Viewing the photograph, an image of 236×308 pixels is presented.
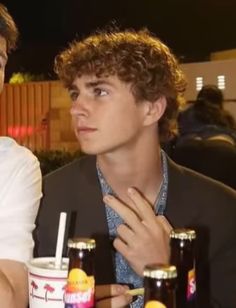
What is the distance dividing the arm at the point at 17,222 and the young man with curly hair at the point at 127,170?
170 mm

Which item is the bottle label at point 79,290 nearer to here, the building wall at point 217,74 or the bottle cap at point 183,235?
the bottle cap at point 183,235

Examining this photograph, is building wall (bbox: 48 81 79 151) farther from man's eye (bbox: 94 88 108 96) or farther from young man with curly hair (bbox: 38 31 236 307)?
man's eye (bbox: 94 88 108 96)

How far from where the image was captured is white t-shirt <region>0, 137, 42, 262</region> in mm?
1384

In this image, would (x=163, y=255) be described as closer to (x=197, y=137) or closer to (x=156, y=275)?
(x=156, y=275)

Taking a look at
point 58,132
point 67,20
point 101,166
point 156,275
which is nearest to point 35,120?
point 58,132

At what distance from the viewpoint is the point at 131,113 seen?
1.70 m

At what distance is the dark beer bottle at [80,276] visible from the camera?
3.21 ft

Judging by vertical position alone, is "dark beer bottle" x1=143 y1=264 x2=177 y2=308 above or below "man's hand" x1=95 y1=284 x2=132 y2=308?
above

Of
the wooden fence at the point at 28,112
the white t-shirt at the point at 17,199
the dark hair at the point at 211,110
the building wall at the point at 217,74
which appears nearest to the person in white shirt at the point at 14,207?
the white t-shirt at the point at 17,199

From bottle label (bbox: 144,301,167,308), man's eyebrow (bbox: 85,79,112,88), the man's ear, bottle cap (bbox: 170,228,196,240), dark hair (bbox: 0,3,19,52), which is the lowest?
bottle label (bbox: 144,301,167,308)

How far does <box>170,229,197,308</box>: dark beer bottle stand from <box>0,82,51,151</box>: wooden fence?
7.01m

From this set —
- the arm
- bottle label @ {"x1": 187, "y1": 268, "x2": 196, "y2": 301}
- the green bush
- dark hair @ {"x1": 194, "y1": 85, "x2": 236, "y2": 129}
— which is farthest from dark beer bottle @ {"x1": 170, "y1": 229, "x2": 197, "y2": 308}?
the green bush

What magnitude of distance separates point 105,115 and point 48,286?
0.63m

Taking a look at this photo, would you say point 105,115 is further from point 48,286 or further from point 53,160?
point 53,160
